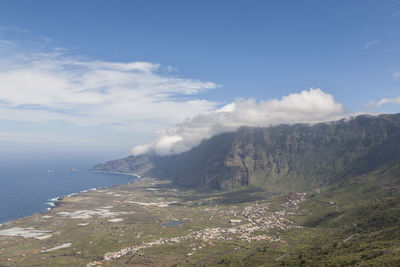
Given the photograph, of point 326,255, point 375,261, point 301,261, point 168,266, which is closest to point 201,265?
point 168,266

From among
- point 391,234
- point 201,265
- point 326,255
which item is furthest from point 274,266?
point 391,234

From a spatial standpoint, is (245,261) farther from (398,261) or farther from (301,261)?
(398,261)

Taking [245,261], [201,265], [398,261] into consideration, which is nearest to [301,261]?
[245,261]

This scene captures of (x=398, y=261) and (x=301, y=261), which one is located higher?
(x=398, y=261)

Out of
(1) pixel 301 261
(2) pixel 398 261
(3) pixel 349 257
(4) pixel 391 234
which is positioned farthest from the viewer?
(4) pixel 391 234

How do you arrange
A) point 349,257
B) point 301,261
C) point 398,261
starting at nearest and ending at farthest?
point 398,261
point 349,257
point 301,261

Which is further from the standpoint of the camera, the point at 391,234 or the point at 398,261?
the point at 391,234

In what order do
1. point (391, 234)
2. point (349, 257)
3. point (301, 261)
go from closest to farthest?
point (349, 257)
point (301, 261)
point (391, 234)

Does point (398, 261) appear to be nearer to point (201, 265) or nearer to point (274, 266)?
point (274, 266)

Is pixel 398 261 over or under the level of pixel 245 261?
over
